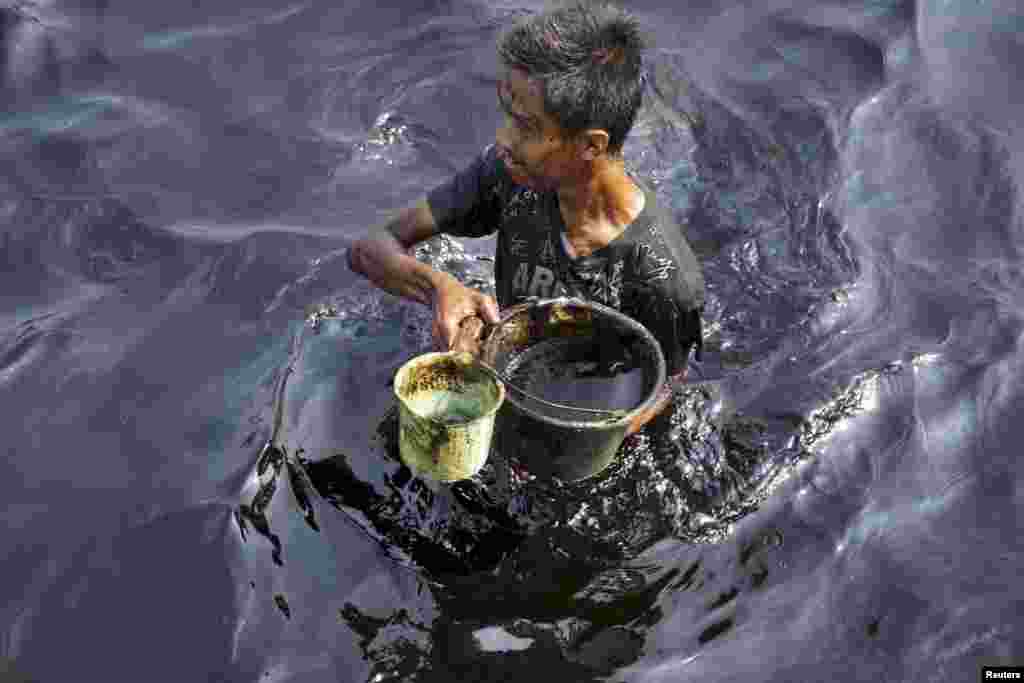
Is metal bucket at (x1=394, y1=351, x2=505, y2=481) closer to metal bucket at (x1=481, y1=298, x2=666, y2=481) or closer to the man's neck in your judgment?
metal bucket at (x1=481, y1=298, x2=666, y2=481)

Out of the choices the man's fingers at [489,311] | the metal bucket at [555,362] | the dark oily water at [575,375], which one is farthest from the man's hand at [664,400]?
the man's fingers at [489,311]

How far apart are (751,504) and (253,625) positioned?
1.76 meters

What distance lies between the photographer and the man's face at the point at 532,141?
3.06 meters

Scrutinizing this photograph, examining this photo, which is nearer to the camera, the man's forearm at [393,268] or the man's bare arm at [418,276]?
the man's bare arm at [418,276]

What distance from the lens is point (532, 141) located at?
10.3 feet

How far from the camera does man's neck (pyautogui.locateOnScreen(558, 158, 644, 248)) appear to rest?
10.7 feet

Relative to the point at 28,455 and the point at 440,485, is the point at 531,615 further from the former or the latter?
the point at 28,455

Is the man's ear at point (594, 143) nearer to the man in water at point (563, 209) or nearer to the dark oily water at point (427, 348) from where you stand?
the man in water at point (563, 209)

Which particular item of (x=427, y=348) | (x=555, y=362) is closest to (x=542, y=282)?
(x=555, y=362)

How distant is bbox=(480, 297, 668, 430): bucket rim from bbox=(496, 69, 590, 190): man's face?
15.2 inches

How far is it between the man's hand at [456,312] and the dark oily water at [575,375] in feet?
0.87

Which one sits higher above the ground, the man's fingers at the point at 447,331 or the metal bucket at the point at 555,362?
the man's fingers at the point at 447,331

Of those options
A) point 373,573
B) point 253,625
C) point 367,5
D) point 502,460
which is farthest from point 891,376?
point 367,5

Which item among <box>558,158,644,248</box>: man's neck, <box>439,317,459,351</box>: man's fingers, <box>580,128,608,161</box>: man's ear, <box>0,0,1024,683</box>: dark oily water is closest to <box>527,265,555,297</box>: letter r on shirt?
<box>558,158,644,248</box>: man's neck
